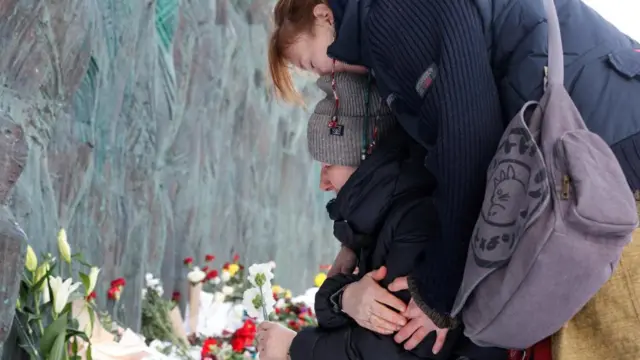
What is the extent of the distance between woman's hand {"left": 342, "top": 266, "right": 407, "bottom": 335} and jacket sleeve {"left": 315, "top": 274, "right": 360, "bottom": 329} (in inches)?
1.8

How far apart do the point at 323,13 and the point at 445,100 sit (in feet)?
1.24

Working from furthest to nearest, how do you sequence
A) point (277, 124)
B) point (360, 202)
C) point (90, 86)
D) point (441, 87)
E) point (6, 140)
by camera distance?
point (277, 124)
point (90, 86)
point (6, 140)
point (360, 202)
point (441, 87)

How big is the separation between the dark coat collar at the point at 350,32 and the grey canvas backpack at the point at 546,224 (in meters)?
0.29

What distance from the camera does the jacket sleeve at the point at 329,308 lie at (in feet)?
4.81

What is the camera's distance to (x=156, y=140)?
4191 mm

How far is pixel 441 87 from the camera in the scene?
3.67 feet

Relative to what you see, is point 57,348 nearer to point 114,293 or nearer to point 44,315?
point 44,315

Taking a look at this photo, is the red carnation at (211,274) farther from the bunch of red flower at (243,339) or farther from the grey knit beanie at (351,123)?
the grey knit beanie at (351,123)

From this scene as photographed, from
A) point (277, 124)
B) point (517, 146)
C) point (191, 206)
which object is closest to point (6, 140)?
point (517, 146)

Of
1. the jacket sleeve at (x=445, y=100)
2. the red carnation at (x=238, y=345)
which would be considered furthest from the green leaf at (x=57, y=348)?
the red carnation at (x=238, y=345)

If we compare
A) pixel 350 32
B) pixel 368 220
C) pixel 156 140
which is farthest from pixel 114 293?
pixel 350 32

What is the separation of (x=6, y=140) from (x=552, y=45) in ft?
4.13

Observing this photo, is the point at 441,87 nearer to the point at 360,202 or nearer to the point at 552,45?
the point at 552,45

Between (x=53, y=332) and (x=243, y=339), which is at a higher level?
(x=53, y=332)
